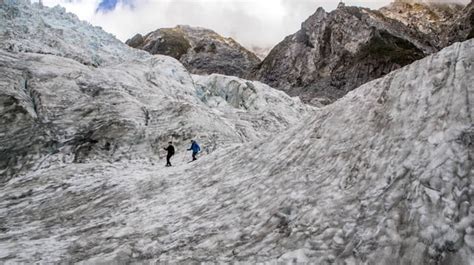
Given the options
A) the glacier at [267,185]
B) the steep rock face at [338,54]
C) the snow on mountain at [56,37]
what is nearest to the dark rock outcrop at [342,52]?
the steep rock face at [338,54]

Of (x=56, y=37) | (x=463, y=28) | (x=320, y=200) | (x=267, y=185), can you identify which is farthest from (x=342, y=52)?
(x=320, y=200)

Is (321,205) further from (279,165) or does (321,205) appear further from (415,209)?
(279,165)

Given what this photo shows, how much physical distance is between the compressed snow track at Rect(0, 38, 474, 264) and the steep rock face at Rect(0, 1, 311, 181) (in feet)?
30.5

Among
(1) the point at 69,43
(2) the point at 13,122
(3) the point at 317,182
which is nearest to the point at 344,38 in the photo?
(1) the point at 69,43

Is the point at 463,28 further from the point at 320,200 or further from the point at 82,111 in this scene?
the point at 320,200

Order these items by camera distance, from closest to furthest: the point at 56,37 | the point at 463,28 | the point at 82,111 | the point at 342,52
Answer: the point at 82,111
the point at 56,37
the point at 342,52
the point at 463,28

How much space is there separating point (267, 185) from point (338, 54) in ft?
520

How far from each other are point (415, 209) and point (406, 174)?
Answer: 152 cm

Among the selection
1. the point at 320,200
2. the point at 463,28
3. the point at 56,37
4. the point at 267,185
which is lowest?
the point at 320,200

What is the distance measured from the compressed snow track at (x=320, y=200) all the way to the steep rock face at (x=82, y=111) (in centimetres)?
930

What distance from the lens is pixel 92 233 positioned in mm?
17094

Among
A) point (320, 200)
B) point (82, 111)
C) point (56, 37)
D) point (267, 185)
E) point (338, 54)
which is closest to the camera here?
point (320, 200)

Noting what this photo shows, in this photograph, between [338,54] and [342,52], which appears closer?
[342,52]

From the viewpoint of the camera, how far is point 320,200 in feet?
45.5
